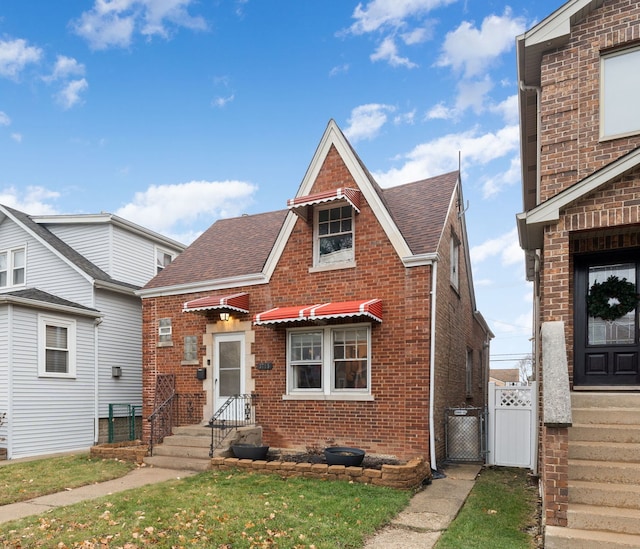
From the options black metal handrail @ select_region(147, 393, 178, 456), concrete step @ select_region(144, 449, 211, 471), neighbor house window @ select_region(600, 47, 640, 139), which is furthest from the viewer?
black metal handrail @ select_region(147, 393, 178, 456)

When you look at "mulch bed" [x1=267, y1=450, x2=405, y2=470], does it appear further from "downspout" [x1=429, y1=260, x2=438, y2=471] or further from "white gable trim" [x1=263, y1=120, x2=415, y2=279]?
"white gable trim" [x1=263, y1=120, x2=415, y2=279]

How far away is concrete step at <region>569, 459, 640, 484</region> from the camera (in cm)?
567

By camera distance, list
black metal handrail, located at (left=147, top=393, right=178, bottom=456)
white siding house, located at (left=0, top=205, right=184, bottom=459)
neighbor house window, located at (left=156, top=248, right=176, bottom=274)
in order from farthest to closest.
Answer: neighbor house window, located at (left=156, top=248, right=176, bottom=274)
white siding house, located at (left=0, top=205, right=184, bottom=459)
black metal handrail, located at (left=147, top=393, right=178, bottom=456)

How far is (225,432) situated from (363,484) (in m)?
4.15

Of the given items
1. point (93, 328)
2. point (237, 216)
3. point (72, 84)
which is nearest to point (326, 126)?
point (237, 216)

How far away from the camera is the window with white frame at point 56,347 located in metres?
13.6

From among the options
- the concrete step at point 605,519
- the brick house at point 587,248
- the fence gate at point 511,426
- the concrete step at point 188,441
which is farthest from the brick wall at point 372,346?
the concrete step at point 605,519

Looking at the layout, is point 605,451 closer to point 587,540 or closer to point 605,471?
point 605,471

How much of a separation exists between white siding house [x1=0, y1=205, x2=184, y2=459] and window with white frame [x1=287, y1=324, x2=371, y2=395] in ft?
24.2

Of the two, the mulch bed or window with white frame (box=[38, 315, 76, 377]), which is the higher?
window with white frame (box=[38, 315, 76, 377])

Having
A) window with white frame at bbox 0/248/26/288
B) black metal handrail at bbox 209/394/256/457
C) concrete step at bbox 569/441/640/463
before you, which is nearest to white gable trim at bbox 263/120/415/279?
black metal handrail at bbox 209/394/256/457

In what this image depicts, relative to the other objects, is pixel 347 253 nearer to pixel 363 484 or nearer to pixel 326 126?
pixel 326 126

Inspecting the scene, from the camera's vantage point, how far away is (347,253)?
11094 mm

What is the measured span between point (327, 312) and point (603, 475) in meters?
5.44
